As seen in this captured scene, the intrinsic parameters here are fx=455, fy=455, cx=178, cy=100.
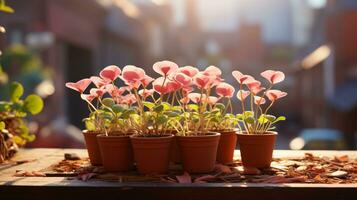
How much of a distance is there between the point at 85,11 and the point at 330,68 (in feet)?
26.5

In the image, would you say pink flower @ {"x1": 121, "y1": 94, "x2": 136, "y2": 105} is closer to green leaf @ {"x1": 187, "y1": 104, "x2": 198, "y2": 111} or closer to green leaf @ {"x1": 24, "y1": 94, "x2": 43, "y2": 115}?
green leaf @ {"x1": 187, "y1": 104, "x2": 198, "y2": 111}

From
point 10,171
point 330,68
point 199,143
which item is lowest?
point 10,171

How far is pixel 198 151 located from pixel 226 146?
0.24m

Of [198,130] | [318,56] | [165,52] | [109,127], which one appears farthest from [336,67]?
[109,127]

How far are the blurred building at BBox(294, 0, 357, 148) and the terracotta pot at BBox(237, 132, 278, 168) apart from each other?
38.0ft

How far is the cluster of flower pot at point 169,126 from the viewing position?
1.52 metres

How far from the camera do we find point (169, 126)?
1.70m

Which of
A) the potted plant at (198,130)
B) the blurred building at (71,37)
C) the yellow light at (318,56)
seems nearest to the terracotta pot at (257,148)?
the potted plant at (198,130)

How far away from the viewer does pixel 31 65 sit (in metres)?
9.18

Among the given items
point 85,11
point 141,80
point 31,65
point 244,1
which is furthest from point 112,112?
point 244,1

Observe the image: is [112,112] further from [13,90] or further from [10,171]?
[13,90]
